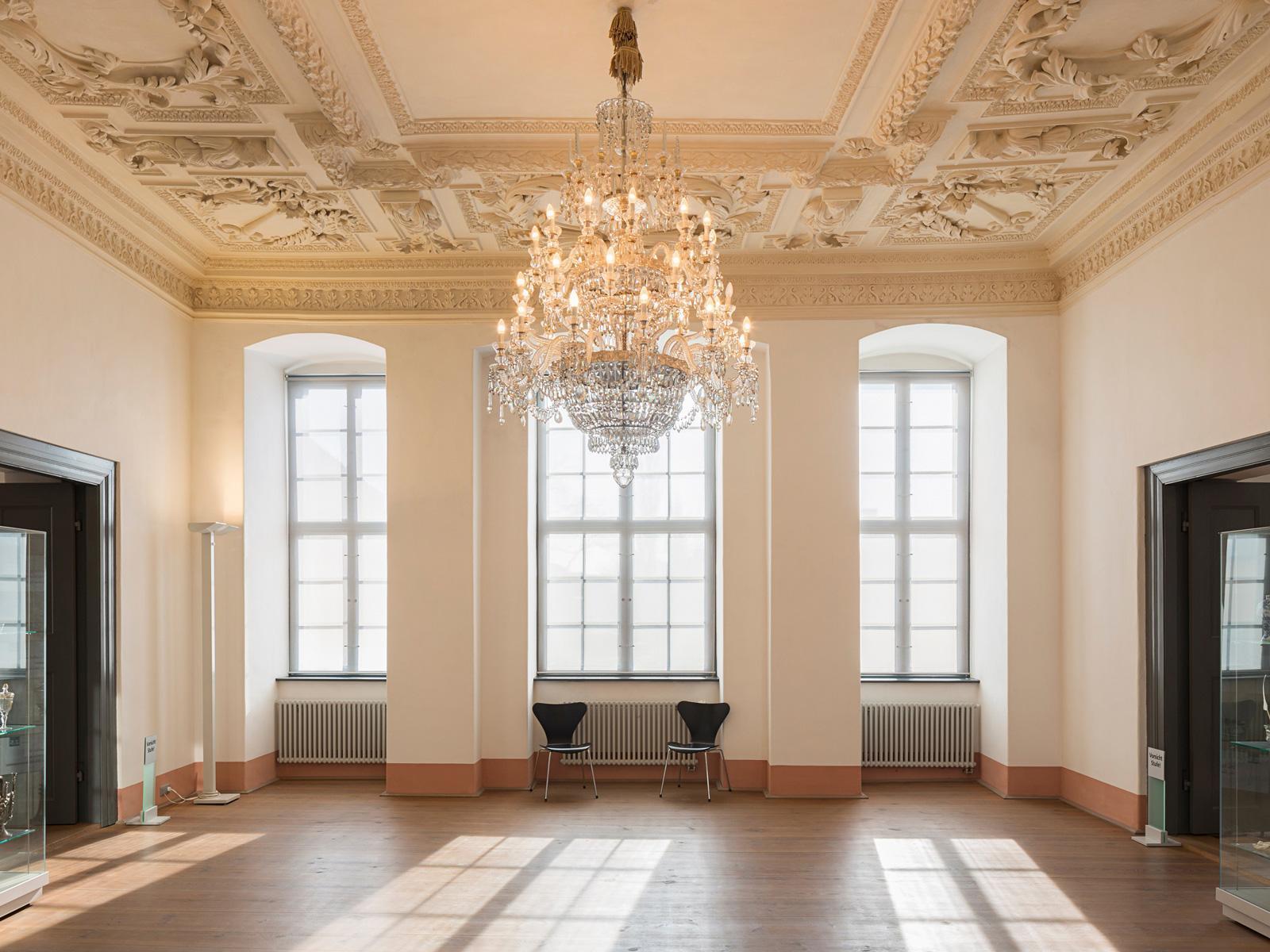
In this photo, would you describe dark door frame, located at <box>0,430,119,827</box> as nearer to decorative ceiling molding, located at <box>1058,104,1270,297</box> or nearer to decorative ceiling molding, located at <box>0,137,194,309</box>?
decorative ceiling molding, located at <box>0,137,194,309</box>

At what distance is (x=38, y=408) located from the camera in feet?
22.8

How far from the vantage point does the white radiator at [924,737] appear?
993 centimetres

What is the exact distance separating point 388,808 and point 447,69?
5.96m

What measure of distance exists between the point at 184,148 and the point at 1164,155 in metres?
6.55

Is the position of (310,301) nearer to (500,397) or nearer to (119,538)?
(119,538)

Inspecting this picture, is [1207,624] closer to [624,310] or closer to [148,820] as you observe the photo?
[624,310]

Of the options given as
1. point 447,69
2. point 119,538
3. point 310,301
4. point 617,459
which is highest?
point 447,69

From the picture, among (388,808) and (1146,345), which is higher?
(1146,345)

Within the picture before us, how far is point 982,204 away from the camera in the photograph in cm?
820

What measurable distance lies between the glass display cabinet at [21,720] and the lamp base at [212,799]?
2485 mm

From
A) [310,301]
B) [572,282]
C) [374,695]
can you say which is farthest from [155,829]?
[572,282]

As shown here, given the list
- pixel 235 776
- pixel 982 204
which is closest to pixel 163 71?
pixel 982 204

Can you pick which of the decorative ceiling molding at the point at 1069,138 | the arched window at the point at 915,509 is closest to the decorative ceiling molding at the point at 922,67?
the decorative ceiling molding at the point at 1069,138

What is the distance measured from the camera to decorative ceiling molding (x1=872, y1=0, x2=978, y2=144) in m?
5.21
